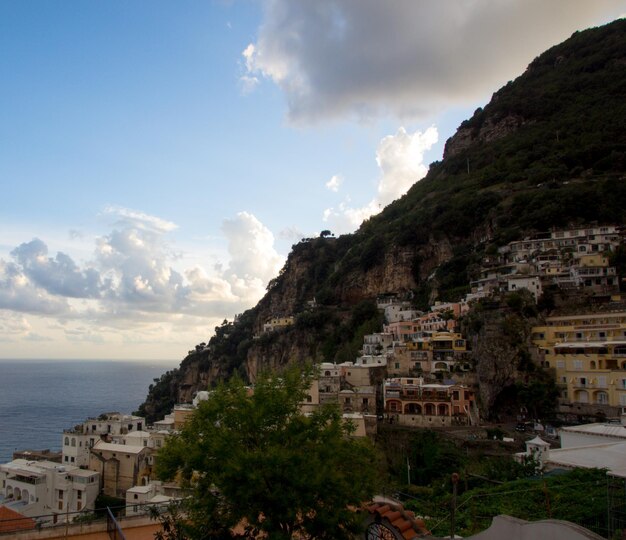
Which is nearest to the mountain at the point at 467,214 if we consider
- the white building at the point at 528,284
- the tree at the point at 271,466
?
the white building at the point at 528,284

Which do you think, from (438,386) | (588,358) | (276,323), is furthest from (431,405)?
(276,323)

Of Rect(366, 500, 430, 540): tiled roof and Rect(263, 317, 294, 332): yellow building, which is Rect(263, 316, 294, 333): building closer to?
Rect(263, 317, 294, 332): yellow building

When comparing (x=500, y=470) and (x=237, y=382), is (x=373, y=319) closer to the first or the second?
(x=500, y=470)

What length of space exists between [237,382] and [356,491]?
432 cm

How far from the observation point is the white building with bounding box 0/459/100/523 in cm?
3391

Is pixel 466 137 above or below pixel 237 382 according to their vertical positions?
above

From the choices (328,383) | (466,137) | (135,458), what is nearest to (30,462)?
(135,458)

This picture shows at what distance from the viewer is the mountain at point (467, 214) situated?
201 ft

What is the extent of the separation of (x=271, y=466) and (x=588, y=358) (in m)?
34.8

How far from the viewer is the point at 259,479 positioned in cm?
1032

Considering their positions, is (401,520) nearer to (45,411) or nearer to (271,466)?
(271,466)

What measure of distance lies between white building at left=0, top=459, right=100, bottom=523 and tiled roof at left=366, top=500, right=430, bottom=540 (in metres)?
30.0

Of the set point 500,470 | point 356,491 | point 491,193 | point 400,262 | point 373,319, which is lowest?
point 500,470

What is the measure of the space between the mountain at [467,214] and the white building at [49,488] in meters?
31.4
